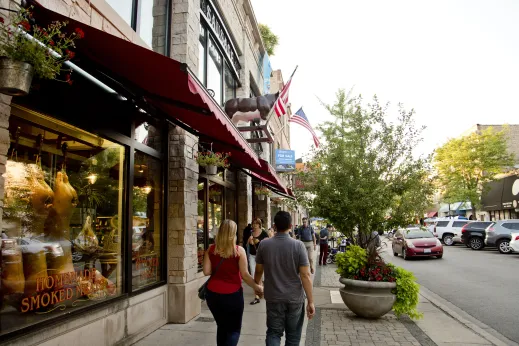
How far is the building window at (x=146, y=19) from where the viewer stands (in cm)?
587

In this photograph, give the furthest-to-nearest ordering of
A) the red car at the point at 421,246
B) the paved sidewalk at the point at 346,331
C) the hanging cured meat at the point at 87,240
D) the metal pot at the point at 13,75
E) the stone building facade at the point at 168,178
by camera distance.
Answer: the red car at the point at 421,246, the paved sidewalk at the point at 346,331, the hanging cured meat at the point at 87,240, the stone building facade at the point at 168,178, the metal pot at the point at 13,75

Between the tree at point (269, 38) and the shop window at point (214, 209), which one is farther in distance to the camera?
the tree at point (269, 38)

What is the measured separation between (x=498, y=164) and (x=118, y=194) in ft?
123

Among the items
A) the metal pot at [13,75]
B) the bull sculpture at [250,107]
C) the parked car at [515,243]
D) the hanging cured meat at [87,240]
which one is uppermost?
the bull sculpture at [250,107]

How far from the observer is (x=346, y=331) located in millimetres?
5898

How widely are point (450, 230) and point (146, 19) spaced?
2538 cm

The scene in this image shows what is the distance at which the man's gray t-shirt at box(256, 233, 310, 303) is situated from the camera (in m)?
3.83

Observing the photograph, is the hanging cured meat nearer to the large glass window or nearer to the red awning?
the red awning

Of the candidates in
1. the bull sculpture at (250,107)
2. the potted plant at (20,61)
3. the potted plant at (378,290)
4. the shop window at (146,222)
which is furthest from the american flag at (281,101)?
the potted plant at (20,61)

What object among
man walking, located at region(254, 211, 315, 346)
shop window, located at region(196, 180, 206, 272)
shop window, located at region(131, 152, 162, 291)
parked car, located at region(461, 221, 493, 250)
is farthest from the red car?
man walking, located at region(254, 211, 315, 346)

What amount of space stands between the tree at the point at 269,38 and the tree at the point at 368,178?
39.0ft

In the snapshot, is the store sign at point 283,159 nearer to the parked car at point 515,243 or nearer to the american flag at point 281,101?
the american flag at point 281,101

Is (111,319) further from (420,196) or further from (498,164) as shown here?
(498,164)

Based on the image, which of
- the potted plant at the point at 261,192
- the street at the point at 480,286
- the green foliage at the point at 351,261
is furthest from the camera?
the potted plant at the point at 261,192
